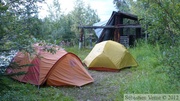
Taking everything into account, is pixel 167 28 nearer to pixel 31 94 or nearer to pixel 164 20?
pixel 164 20

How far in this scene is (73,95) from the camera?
4.88 metres

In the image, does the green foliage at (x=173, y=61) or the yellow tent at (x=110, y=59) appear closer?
the green foliage at (x=173, y=61)

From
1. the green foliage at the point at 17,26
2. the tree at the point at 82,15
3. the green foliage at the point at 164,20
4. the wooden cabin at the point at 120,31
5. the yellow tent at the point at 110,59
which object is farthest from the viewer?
the tree at the point at 82,15

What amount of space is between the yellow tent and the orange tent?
177cm

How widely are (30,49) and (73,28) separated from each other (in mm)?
12517

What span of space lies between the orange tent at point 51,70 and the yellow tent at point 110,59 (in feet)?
5.80

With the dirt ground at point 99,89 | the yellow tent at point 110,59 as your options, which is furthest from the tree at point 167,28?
the yellow tent at point 110,59

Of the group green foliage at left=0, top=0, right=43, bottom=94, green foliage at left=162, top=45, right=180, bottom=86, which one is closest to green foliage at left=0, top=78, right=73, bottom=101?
green foliage at left=0, top=0, right=43, bottom=94

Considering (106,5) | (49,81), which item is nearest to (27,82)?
(49,81)

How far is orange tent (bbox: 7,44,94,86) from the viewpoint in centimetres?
541

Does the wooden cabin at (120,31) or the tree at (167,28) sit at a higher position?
the tree at (167,28)

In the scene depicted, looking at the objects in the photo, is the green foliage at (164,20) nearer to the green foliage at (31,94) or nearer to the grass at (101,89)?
the grass at (101,89)

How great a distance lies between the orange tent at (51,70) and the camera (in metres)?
5.41

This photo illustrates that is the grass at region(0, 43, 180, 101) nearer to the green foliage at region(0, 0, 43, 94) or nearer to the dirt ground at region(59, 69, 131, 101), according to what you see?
the dirt ground at region(59, 69, 131, 101)
